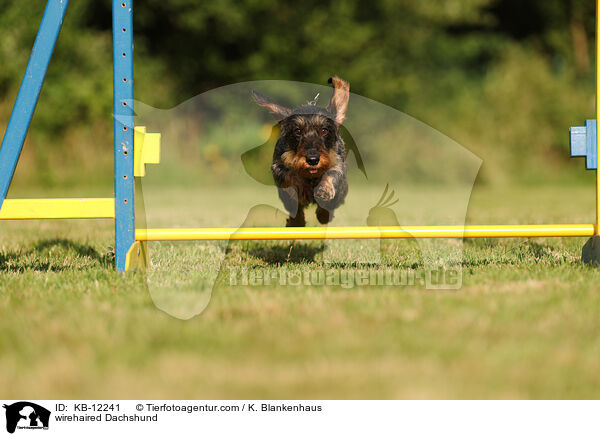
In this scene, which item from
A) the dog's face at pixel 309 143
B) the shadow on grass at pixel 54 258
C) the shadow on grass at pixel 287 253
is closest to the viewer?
the shadow on grass at pixel 54 258

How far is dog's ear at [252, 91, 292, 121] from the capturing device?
340cm

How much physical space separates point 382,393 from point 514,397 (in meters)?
0.33

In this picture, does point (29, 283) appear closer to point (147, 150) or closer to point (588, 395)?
point (147, 150)

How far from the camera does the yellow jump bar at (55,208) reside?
293 centimetres

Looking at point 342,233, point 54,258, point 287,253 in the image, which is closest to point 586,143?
point 342,233

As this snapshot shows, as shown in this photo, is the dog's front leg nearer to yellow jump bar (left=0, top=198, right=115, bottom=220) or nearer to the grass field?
the grass field

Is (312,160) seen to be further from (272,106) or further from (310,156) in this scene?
(272,106)

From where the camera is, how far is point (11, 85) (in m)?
11.4
